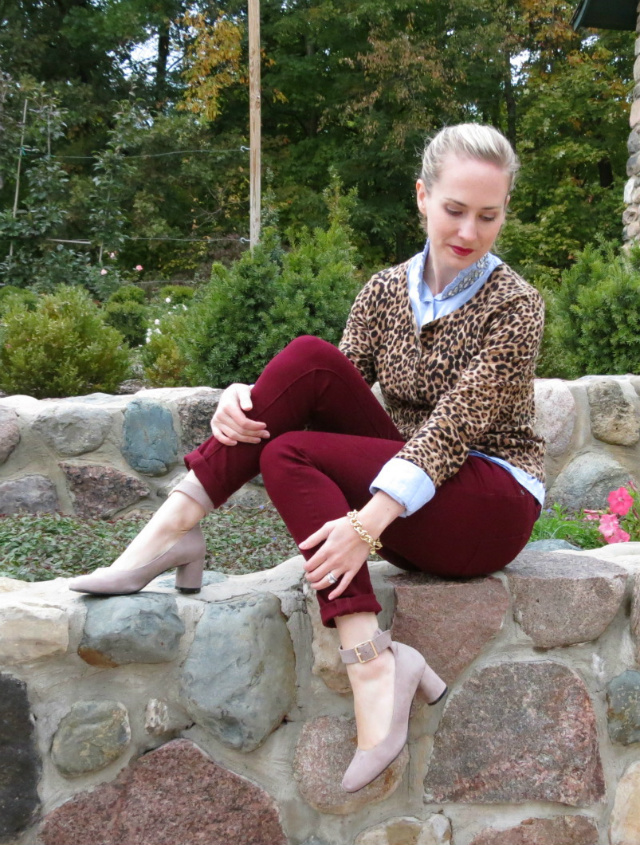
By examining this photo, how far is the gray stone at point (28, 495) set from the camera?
3.08 metres

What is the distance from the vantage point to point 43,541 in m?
2.55

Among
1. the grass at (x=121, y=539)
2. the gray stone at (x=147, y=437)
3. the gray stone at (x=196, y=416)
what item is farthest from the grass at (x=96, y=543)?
the gray stone at (x=196, y=416)

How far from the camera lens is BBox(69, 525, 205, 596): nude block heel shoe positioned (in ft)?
5.40

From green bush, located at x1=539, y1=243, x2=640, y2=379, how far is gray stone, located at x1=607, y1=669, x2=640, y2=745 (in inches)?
94.6

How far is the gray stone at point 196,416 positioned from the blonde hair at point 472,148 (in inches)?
67.0

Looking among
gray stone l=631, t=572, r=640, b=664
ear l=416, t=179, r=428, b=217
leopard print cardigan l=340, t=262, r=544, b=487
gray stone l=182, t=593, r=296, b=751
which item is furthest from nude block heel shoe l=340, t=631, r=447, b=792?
ear l=416, t=179, r=428, b=217

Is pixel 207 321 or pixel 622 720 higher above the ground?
pixel 207 321

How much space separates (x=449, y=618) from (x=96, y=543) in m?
1.30

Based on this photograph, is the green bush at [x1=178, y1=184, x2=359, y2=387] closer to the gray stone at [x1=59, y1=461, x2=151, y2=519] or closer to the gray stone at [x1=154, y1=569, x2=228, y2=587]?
the gray stone at [x1=59, y1=461, x2=151, y2=519]

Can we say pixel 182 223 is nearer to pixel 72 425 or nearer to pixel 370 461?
pixel 72 425

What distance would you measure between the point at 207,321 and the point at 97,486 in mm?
940

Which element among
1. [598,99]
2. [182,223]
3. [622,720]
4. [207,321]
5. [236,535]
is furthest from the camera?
[182,223]

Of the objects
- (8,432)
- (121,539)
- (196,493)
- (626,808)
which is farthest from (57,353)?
(626,808)

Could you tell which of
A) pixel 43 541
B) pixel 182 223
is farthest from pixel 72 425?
pixel 182 223
